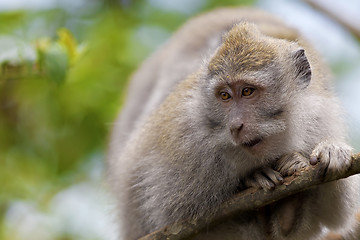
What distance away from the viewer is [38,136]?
749 centimetres

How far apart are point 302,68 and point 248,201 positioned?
1225mm

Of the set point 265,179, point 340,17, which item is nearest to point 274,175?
point 265,179

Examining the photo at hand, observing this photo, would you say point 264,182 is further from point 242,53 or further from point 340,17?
point 340,17

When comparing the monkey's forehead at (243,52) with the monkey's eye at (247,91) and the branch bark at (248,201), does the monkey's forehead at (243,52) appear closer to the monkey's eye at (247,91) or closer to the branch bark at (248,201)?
the monkey's eye at (247,91)

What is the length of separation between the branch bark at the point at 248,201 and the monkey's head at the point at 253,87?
1.26 ft

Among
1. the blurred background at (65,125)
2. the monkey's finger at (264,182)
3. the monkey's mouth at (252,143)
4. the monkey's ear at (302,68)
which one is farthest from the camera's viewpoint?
the blurred background at (65,125)

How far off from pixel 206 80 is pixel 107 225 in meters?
2.47

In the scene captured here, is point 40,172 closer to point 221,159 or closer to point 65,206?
point 65,206

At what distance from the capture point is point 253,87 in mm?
4617

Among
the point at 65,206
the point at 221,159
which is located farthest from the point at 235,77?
the point at 65,206

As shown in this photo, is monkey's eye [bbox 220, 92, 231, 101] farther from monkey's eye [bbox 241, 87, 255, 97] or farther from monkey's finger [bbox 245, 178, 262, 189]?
monkey's finger [bbox 245, 178, 262, 189]

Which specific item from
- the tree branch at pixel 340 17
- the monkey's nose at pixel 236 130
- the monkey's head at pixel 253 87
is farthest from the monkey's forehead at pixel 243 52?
the tree branch at pixel 340 17

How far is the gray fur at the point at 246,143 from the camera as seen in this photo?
4633mm

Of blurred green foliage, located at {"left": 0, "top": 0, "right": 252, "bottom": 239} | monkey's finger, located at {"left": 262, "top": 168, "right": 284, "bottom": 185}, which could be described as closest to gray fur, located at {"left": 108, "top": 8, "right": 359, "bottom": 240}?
monkey's finger, located at {"left": 262, "top": 168, "right": 284, "bottom": 185}
